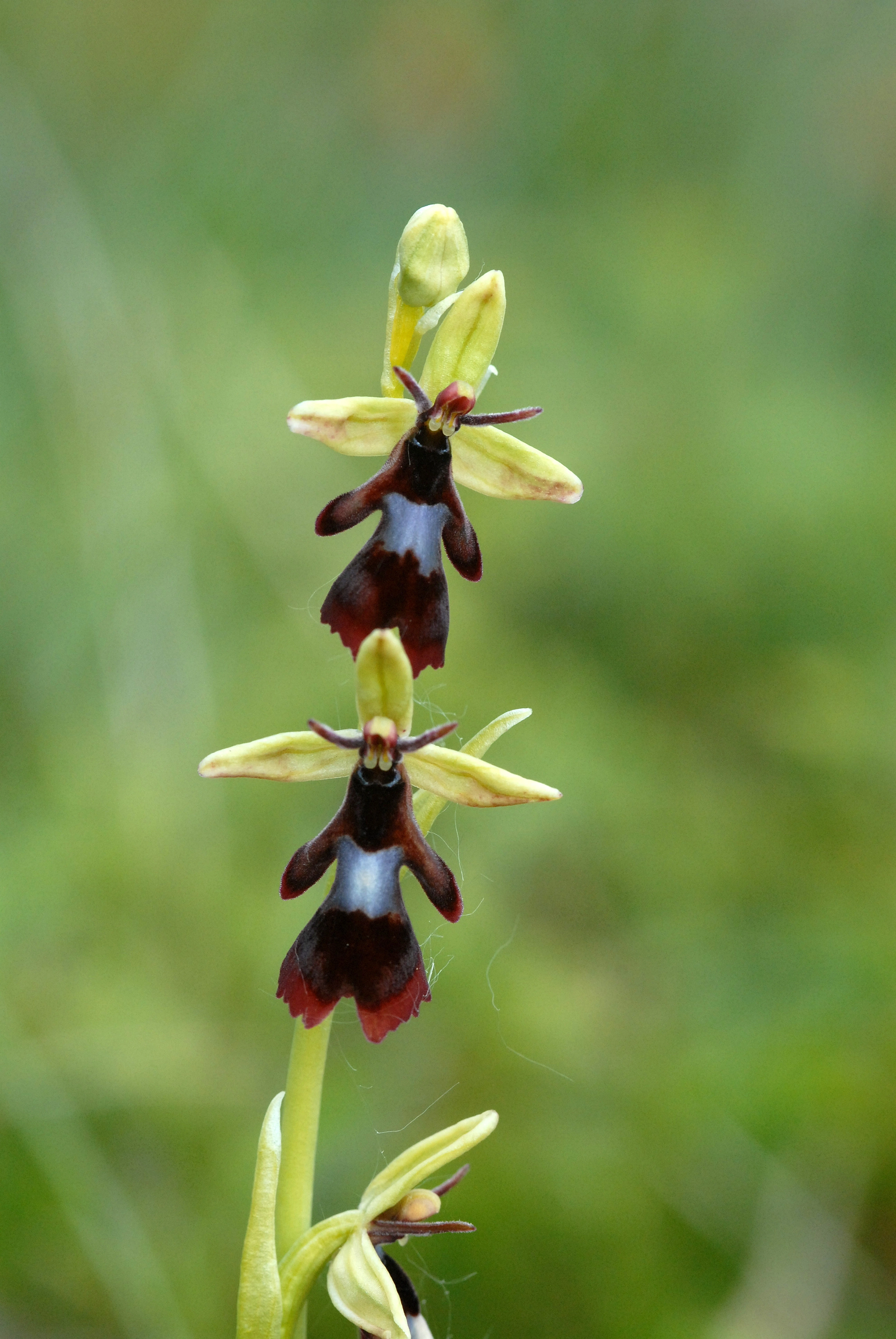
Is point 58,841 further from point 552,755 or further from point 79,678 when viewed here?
point 552,755

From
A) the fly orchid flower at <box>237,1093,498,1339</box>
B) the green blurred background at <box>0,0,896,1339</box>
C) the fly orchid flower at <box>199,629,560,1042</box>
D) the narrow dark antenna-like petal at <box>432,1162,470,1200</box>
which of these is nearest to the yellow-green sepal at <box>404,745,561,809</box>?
the fly orchid flower at <box>199,629,560,1042</box>

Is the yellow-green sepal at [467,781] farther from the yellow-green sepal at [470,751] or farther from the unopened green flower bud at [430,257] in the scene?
the unopened green flower bud at [430,257]

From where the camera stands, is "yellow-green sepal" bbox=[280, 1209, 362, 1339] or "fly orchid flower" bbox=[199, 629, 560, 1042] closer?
"fly orchid flower" bbox=[199, 629, 560, 1042]

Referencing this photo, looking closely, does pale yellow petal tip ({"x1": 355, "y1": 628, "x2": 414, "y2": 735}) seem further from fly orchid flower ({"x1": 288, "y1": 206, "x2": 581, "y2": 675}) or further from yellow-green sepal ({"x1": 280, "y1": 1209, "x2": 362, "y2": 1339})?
yellow-green sepal ({"x1": 280, "y1": 1209, "x2": 362, "y2": 1339})

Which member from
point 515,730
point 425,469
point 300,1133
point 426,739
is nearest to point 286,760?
point 426,739

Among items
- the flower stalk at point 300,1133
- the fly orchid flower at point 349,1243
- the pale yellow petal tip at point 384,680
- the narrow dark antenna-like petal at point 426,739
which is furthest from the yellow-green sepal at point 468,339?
the fly orchid flower at point 349,1243

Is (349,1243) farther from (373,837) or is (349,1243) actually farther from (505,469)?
(505,469)
